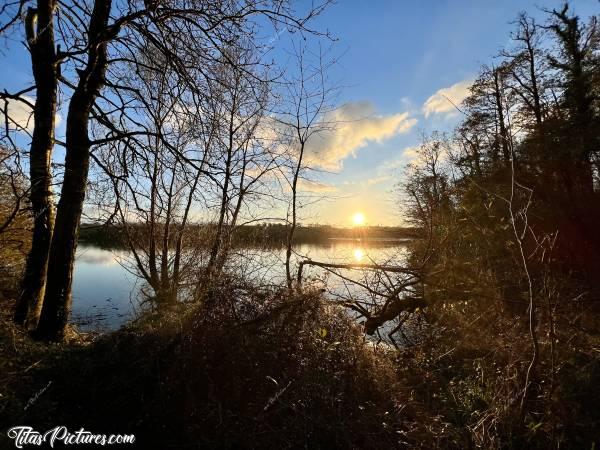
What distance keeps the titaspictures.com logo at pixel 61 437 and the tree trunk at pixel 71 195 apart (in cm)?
222

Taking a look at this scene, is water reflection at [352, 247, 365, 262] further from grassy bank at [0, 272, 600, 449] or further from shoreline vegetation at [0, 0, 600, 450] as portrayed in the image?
grassy bank at [0, 272, 600, 449]

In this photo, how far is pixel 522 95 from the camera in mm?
18078

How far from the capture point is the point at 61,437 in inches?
109

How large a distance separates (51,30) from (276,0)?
306 centimetres

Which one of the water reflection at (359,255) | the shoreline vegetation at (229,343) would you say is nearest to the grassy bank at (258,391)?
the shoreline vegetation at (229,343)

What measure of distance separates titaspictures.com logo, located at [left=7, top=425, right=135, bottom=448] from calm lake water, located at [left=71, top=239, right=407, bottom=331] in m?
2.28

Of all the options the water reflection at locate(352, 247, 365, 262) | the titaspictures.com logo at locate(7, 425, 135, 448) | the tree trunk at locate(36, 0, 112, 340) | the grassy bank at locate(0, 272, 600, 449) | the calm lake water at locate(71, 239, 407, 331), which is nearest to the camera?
the titaspictures.com logo at locate(7, 425, 135, 448)

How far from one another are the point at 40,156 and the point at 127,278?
15.2 meters

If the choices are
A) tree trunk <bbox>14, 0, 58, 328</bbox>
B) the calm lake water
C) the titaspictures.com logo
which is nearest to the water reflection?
the calm lake water

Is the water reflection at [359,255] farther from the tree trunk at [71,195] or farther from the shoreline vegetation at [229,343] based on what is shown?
the tree trunk at [71,195]

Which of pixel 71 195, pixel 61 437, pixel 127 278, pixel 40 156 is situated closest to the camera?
pixel 61 437

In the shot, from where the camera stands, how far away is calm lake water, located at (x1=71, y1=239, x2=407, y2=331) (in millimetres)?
8388

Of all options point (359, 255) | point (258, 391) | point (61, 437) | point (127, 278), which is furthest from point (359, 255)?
point (61, 437)

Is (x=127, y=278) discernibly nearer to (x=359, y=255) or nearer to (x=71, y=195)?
(x=359, y=255)
